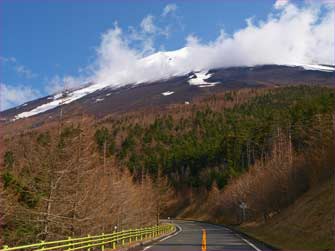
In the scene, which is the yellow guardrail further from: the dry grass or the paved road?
the dry grass

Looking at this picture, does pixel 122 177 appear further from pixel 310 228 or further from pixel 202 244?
pixel 310 228

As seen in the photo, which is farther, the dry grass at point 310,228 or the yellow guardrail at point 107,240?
the dry grass at point 310,228

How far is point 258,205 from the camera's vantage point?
59125 millimetres

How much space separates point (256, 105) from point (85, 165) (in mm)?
173554

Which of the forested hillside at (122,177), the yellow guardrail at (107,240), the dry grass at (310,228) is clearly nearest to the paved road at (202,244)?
the yellow guardrail at (107,240)

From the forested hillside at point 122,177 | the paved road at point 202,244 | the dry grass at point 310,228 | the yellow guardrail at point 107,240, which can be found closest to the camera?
the yellow guardrail at point 107,240

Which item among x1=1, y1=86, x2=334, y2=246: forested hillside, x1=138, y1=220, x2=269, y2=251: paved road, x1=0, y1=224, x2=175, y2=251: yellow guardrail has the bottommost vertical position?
x1=138, y1=220, x2=269, y2=251: paved road

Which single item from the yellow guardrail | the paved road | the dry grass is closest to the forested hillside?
the yellow guardrail

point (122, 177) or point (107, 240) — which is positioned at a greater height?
point (122, 177)

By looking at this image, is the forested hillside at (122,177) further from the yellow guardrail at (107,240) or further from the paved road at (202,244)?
the paved road at (202,244)

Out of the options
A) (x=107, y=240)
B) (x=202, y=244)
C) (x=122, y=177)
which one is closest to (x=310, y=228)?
(x=202, y=244)

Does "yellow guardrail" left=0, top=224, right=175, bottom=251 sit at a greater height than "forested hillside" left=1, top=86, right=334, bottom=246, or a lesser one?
lesser

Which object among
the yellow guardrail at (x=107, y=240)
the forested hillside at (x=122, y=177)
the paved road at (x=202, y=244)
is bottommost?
the paved road at (x=202, y=244)

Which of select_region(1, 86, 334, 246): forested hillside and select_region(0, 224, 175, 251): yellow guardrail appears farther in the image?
select_region(1, 86, 334, 246): forested hillside
